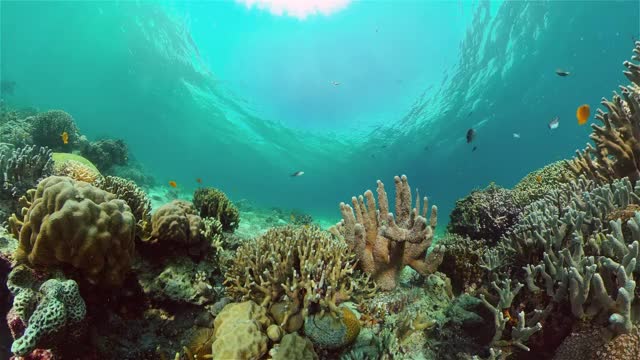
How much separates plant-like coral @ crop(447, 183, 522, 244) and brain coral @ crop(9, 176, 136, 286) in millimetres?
6733

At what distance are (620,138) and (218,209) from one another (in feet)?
26.1

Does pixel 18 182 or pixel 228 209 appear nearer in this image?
pixel 18 182

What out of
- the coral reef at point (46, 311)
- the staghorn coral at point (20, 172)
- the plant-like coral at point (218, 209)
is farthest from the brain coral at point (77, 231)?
the plant-like coral at point (218, 209)

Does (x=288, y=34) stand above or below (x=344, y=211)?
above

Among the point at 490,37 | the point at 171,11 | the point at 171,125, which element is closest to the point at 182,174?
the point at 171,125

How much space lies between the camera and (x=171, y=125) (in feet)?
262

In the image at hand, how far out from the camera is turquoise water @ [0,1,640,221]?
26.8 meters

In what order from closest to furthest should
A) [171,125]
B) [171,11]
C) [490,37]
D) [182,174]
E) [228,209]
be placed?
[228,209] < [490,37] < [171,11] < [171,125] < [182,174]

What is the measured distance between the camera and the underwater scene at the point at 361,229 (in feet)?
9.52

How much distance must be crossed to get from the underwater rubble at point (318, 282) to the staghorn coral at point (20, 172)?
0.07ft

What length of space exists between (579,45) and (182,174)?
168 meters

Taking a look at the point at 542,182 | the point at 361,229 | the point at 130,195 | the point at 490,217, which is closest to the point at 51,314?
the point at 130,195

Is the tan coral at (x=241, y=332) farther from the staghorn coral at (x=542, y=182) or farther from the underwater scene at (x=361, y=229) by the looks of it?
the staghorn coral at (x=542, y=182)

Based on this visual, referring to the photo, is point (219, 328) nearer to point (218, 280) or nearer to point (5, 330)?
point (218, 280)
